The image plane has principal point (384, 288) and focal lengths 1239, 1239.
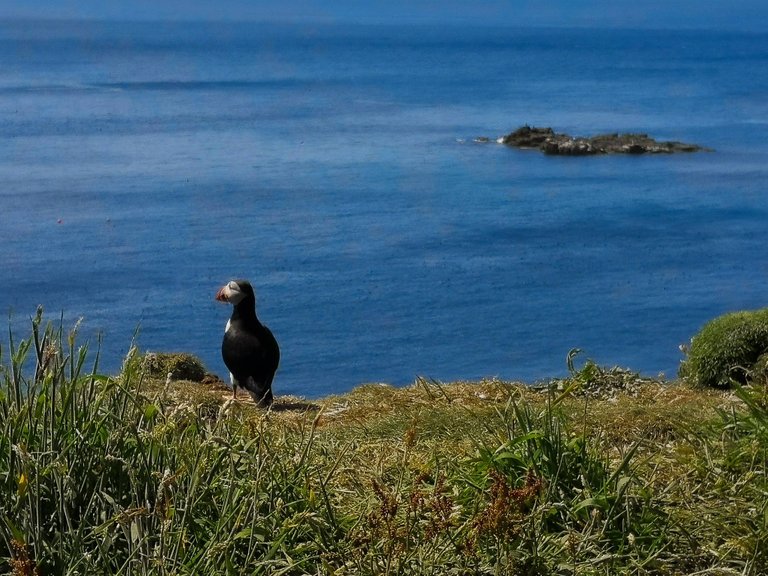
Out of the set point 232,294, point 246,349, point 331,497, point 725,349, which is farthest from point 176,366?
point 331,497

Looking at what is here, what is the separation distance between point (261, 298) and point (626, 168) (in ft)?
A: 159

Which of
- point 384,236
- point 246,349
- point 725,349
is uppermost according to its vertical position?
point 725,349

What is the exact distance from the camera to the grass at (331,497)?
5.24 meters

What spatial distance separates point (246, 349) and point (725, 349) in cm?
500

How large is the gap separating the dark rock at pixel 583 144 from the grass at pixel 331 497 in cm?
9742

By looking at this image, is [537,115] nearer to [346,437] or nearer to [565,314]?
[565,314]

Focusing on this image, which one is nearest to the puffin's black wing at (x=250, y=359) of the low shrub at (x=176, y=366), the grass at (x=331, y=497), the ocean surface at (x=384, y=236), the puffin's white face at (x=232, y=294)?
the puffin's white face at (x=232, y=294)

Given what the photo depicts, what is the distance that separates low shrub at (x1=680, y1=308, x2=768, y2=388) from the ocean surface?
20.2 m

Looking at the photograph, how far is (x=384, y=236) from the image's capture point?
3004 inches

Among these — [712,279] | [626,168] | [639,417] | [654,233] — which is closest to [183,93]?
[626,168]

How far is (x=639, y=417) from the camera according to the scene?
8305 mm

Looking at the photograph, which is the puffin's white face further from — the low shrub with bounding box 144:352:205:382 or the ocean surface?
the ocean surface

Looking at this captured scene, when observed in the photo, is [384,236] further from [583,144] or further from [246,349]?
[246,349]

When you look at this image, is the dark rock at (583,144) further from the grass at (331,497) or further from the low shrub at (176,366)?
the grass at (331,497)
